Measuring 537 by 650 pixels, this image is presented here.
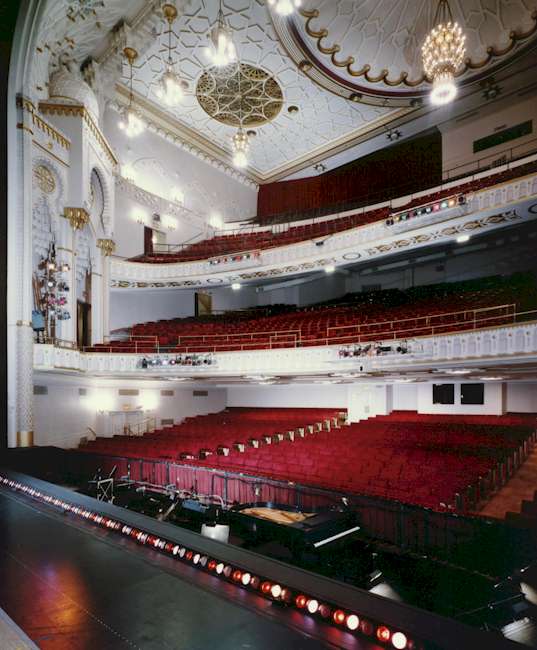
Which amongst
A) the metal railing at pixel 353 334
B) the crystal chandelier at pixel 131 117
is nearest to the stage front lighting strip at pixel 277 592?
the metal railing at pixel 353 334

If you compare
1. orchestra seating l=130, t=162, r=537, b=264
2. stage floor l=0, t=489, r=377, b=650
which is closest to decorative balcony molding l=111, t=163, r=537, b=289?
orchestra seating l=130, t=162, r=537, b=264

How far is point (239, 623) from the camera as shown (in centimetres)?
190

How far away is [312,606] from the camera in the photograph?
6.42 feet

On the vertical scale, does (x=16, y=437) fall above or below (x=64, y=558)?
below

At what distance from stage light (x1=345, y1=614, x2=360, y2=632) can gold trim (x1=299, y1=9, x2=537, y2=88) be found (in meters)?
13.2

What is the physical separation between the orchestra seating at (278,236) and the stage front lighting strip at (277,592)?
11484mm

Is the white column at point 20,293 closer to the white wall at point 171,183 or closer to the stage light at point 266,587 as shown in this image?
the white wall at point 171,183

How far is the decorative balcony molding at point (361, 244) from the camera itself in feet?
32.4

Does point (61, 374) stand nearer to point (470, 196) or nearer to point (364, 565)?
point (364, 565)

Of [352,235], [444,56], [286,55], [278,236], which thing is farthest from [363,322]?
[286,55]

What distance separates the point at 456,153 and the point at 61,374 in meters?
14.5

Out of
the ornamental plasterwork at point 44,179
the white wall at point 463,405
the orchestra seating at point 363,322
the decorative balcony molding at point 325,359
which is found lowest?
the white wall at point 463,405

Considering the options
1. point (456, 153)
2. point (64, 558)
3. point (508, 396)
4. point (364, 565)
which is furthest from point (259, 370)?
point (456, 153)

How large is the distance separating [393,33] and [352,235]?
5.72 m
